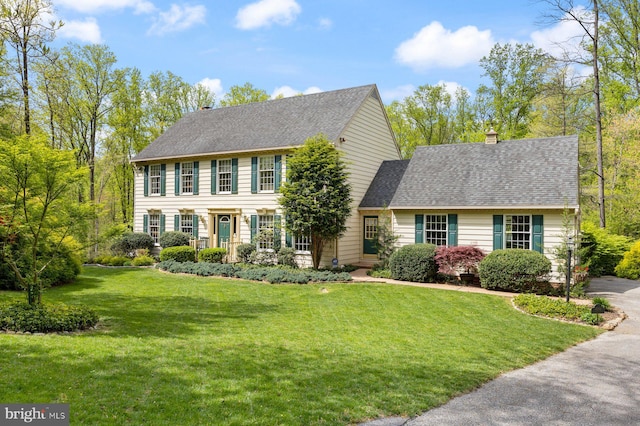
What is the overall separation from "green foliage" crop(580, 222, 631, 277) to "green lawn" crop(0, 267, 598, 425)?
901 cm

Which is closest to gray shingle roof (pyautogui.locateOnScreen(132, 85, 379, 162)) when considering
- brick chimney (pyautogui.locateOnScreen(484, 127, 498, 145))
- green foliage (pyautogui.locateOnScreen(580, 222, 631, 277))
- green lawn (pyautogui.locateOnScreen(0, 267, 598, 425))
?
brick chimney (pyautogui.locateOnScreen(484, 127, 498, 145))

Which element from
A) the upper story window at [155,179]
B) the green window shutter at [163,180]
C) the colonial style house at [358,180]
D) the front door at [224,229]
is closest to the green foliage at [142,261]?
the colonial style house at [358,180]

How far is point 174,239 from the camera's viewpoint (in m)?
21.6

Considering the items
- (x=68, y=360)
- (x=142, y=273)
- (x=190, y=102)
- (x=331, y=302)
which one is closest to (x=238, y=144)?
(x=142, y=273)

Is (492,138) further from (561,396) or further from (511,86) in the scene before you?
(511,86)

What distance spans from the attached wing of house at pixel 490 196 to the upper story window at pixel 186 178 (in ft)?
30.6

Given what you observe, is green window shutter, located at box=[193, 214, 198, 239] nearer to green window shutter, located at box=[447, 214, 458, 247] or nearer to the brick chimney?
green window shutter, located at box=[447, 214, 458, 247]

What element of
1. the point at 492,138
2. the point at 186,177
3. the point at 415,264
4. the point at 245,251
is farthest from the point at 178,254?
the point at 492,138

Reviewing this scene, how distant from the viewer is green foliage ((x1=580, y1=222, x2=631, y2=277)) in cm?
1872

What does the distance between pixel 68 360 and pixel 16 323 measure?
2465 mm

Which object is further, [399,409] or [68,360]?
[68,360]

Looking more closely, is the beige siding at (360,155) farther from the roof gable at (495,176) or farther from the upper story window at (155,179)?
the upper story window at (155,179)

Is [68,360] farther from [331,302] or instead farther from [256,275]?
[256,275]

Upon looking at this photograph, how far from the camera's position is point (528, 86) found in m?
31.0
